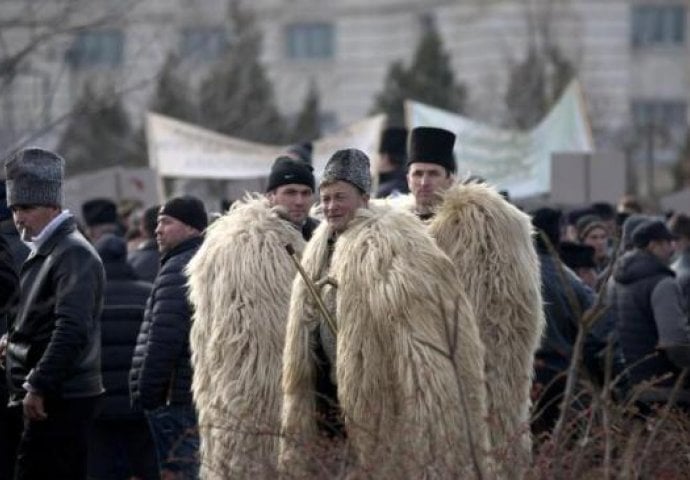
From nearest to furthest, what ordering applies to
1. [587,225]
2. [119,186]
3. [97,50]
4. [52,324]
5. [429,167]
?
[52,324] → [429,167] → [587,225] → [119,186] → [97,50]

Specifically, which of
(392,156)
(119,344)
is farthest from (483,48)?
(119,344)

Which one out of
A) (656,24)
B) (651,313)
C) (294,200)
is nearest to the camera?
(294,200)

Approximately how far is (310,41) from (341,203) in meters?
51.1

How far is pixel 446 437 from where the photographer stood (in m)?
9.29

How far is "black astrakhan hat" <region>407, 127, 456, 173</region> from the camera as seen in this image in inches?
435

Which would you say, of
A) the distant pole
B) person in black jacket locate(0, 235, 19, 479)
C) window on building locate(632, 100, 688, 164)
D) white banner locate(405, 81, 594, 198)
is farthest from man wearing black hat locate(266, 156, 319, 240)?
window on building locate(632, 100, 688, 164)

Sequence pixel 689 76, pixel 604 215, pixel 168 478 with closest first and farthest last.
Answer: pixel 168 478, pixel 604 215, pixel 689 76

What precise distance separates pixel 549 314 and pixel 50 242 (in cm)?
294

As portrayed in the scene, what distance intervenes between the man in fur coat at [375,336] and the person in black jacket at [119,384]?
378 cm

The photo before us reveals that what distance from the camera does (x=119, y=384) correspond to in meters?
13.8

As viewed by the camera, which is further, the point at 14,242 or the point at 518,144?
the point at 518,144

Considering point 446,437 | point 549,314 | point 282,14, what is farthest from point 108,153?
point 446,437

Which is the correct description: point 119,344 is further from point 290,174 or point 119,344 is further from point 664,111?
point 664,111

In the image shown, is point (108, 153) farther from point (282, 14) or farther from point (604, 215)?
point (604, 215)
